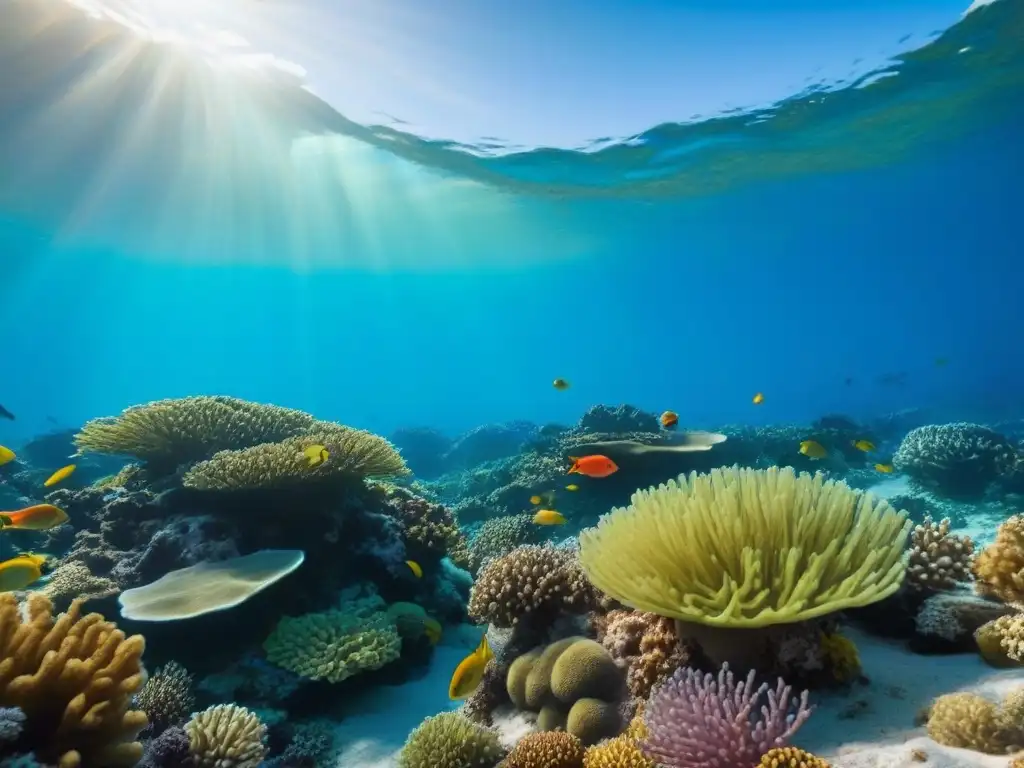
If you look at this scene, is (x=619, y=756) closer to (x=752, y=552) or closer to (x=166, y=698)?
(x=752, y=552)

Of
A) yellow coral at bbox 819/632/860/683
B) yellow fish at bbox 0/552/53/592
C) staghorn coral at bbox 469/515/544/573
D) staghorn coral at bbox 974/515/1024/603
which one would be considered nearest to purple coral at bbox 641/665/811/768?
yellow coral at bbox 819/632/860/683

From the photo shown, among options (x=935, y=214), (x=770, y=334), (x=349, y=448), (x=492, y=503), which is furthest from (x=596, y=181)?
(x=770, y=334)

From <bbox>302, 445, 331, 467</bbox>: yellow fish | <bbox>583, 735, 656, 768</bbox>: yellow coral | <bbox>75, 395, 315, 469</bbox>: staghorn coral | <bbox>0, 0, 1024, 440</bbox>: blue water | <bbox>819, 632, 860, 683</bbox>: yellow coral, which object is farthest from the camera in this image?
<bbox>0, 0, 1024, 440</bbox>: blue water

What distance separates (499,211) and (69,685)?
36.6 m

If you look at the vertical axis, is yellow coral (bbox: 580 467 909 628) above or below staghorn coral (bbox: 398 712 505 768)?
above

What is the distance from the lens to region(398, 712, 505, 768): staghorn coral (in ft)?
12.9

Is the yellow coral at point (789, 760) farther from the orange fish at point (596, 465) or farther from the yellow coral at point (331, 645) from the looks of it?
the orange fish at point (596, 465)

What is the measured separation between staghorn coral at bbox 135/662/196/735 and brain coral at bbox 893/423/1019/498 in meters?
13.4

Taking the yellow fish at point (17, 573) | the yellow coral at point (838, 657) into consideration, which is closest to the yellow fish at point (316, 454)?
the yellow fish at point (17, 573)

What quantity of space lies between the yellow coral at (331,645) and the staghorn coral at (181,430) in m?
2.64

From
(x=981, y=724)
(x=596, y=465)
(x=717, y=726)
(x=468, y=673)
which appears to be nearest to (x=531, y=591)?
(x=468, y=673)

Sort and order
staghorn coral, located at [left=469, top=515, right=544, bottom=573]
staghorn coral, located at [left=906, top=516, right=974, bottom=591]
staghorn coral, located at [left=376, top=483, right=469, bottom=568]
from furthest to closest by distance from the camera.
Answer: staghorn coral, located at [left=469, top=515, right=544, bottom=573], staghorn coral, located at [left=376, top=483, right=469, bottom=568], staghorn coral, located at [left=906, top=516, right=974, bottom=591]

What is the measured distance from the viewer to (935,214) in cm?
4872

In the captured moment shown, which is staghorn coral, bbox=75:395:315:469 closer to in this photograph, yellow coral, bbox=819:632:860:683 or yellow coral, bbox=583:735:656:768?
yellow coral, bbox=583:735:656:768
